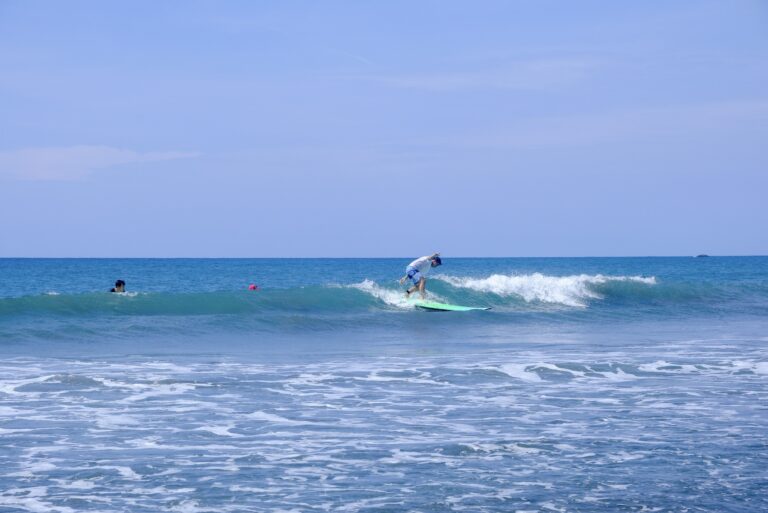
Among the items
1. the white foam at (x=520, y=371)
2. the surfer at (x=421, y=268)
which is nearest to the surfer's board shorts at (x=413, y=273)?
the surfer at (x=421, y=268)

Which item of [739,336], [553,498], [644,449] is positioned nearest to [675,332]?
[739,336]

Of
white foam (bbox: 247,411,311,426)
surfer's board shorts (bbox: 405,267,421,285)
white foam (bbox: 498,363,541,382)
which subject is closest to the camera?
white foam (bbox: 247,411,311,426)

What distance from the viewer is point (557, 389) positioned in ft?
42.0

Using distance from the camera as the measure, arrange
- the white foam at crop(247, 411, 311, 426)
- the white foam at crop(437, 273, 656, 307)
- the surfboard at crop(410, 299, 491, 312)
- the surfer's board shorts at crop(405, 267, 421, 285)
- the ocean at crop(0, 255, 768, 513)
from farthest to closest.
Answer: the white foam at crop(437, 273, 656, 307) < the surfboard at crop(410, 299, 491, 312) < the surfer's board shorts at crop(405, 267, 421, 285) < the white foam at crop(247, 411, 311, 426) < the ocean at crop(0, 255, 768, 513)

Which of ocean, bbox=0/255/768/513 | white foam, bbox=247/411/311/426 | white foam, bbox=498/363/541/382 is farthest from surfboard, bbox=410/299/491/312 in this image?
white foam, bbox=247/411/311/426

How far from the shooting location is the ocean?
292 inches

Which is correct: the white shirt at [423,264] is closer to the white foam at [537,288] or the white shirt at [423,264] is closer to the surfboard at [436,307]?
the surfboard at [436,307]

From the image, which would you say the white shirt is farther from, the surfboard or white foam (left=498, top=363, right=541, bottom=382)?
white foam (left=498, top=363, right=541, bottom=382)

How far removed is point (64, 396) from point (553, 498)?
286 inches

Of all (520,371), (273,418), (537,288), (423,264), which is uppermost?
(423,264)

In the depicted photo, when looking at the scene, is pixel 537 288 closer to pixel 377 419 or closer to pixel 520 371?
pixel 520 371

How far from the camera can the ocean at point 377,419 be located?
24.3ft

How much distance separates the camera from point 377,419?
10.5 m

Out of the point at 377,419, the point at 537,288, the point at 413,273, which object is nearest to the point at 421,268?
the point at 413,273
